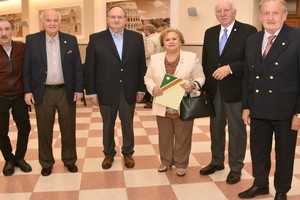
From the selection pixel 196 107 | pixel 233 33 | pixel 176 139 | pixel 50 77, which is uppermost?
pixel 233 33

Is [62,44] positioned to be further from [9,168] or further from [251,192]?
[251,192]

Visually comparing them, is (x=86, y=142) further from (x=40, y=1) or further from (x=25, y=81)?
(x=40, y=1)

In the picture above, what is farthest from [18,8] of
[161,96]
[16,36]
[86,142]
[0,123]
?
[161,96]

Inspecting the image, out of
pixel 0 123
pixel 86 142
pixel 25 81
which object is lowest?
pixel 86 142

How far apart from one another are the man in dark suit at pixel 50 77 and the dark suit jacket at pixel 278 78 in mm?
1806

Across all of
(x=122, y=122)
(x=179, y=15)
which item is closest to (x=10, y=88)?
(x=122, y=122)

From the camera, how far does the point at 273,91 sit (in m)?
2.64

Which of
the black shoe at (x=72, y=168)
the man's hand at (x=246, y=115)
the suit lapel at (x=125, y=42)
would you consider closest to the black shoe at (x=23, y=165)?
the black shoe at (x=72, y=168)

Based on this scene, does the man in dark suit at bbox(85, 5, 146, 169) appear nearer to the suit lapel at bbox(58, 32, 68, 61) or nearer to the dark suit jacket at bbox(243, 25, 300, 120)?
the suit lapel at bbox(58, 32, 68, 61)

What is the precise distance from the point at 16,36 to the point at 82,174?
9.98m

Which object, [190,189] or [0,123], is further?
[0,123]

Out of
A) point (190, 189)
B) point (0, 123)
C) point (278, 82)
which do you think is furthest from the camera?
point (0, 123)

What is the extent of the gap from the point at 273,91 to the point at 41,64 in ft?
7.20

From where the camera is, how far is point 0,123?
356 centimetres
